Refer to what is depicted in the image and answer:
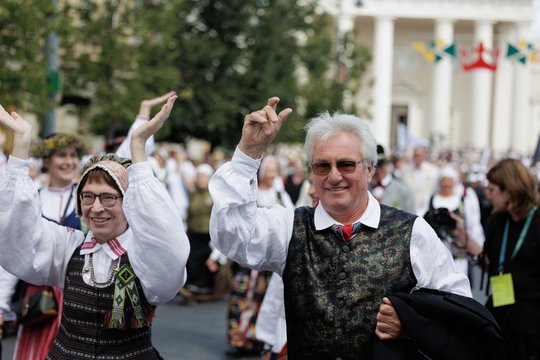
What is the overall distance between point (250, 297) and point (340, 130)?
5854 mm

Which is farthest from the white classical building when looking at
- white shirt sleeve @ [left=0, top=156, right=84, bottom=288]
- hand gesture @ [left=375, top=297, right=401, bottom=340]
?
hand gesture @ [left=375, top=297, right=401, bottom=340]

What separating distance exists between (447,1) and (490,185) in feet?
195

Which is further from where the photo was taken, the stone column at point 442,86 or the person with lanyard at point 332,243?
the stone column at point 442,86

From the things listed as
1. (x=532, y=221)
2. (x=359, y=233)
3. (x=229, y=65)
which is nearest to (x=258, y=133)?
(x=359, y=233)

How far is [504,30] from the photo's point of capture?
64.5 m

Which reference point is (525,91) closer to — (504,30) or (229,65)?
(504,30)

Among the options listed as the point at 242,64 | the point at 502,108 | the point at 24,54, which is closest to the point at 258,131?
the point at 24,54

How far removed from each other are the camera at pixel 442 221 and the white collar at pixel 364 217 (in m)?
2.20

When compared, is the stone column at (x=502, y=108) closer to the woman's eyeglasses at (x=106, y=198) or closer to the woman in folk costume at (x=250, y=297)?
the woman in folk costume at (x=250, y=297)

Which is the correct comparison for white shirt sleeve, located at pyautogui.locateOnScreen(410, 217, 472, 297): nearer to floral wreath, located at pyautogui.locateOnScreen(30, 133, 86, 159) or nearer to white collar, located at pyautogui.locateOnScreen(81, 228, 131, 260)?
white collar, located at pyautogui.locateOnScreen(81, 228, 131, 260)

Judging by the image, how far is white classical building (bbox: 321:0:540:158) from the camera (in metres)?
62.8

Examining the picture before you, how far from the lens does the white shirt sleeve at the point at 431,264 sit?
3436 mm

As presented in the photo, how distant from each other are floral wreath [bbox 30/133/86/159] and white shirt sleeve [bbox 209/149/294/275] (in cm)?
307

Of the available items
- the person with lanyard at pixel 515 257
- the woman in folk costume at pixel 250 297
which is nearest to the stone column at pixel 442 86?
the woman in folk costume at pixel 250 297
